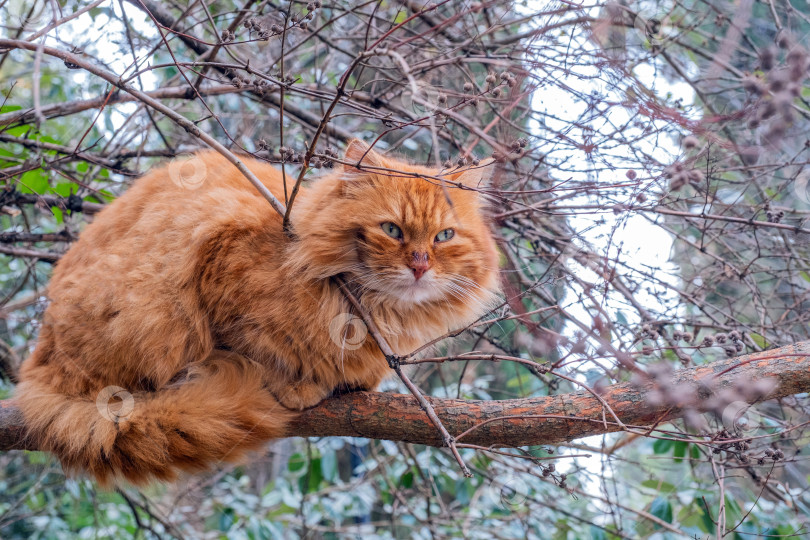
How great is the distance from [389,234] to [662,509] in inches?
79.5

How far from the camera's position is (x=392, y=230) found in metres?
2.39

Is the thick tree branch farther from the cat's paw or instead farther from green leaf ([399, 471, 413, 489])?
→ green leaf ([399, 471, 413, 489])

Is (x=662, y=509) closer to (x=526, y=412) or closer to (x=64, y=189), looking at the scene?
(x=526, y=412)

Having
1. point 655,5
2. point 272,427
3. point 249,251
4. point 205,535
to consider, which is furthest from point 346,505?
point 655,5

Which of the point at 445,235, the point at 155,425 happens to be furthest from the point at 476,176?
the point at 155,425

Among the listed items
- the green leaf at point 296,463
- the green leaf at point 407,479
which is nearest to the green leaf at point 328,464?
the green leaf at point 296,463

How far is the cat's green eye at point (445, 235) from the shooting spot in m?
2.43

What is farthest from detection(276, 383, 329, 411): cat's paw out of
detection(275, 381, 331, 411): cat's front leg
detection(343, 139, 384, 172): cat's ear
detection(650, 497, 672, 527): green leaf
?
detection(650, 497, 672, 527): green leaf

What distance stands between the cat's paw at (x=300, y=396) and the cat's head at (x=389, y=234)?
1.56 ft

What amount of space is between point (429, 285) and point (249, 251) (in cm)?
76

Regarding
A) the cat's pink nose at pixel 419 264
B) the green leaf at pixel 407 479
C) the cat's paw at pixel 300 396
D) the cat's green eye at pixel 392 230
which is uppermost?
the cat's green eye at pixel 392 230

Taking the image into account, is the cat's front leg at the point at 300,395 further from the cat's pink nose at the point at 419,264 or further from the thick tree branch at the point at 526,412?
the cat's pink nose at the point at 419,264

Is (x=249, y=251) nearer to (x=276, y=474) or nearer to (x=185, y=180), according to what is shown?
(x=185, y=180)

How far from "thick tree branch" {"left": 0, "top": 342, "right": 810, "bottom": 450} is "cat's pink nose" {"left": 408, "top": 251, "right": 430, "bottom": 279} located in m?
0.50
